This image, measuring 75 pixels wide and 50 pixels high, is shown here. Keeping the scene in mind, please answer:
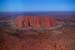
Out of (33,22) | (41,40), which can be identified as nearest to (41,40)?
(41,40)

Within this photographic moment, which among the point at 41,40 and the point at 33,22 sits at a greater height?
the point at 33,22

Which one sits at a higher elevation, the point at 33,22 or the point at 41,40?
the point at 33,22

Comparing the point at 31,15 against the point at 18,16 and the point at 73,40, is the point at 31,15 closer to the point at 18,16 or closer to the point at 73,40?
the point at 18,16

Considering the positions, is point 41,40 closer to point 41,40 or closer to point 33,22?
point 41,40

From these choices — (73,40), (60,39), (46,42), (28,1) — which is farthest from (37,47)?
(28,1)

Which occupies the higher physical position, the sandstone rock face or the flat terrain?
the sandstone rock face

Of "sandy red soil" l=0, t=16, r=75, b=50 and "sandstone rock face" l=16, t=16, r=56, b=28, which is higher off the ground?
"sandstone rock face" l=16, t=16, r=56, b=28

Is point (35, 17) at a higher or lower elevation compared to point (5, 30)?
higher

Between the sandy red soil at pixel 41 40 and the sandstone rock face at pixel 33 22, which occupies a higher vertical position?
the sandstone rock face at pixel 33 22
